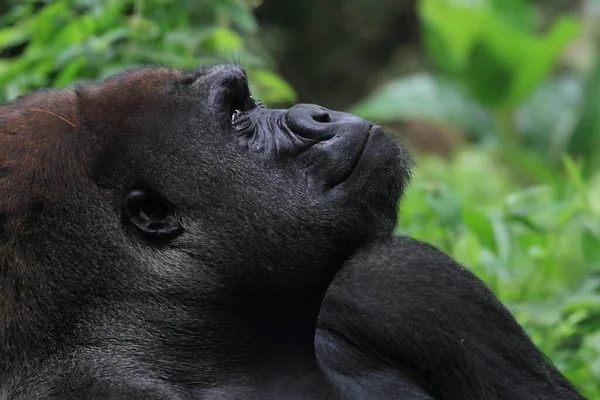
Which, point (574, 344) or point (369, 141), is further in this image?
point (574, 344)

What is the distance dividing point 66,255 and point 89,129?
339mm

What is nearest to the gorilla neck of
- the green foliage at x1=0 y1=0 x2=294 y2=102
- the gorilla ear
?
the gorilla ear

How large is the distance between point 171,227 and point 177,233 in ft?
0.07

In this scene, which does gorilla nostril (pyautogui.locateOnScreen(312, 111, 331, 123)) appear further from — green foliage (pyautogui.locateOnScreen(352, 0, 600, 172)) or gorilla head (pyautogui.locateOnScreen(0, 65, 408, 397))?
green foliage (pyautogui.locateOnScreen(352, 0, 600, 172))

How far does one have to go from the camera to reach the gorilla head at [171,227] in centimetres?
244

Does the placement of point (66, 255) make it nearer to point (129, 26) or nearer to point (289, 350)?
point (289, 350)

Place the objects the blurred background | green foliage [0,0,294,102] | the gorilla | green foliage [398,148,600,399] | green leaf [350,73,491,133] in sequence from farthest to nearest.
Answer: green leaf [350,73,491,133], green foliage [0,0,294,102], the blurred background, green foliage [398,148,600,399], the gorilla

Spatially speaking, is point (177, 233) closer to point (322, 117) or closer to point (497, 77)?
point (322, 117)

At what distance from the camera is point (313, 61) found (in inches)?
523

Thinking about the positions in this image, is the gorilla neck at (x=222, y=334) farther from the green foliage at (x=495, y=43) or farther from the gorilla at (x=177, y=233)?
the green foliage at (x=495, y=43)

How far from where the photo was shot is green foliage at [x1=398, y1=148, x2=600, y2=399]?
356 cm

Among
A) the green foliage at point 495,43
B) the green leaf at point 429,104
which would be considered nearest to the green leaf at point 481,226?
the green foliage at point 495,43

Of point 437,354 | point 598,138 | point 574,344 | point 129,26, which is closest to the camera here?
point 437,354

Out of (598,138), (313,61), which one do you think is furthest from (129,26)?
(313,61)
